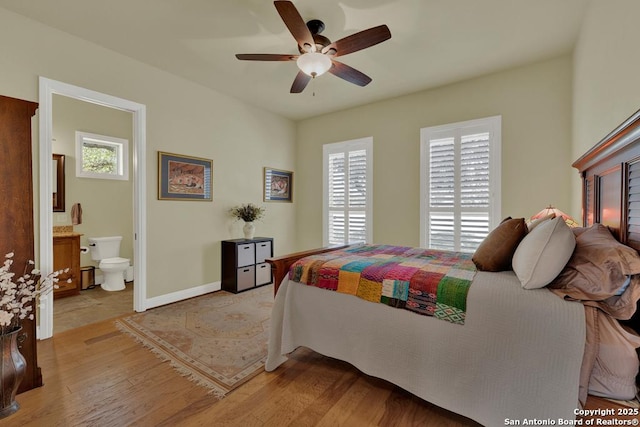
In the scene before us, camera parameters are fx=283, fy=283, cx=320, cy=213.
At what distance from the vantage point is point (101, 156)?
455cm

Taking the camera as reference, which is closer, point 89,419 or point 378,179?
point 89,419

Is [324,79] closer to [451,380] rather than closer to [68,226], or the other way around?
[451,380]

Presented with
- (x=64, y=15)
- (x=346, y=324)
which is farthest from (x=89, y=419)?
(x=64, y=15)

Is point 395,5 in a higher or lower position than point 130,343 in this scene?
higher

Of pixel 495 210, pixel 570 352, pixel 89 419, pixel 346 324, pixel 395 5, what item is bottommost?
pixel 89 419

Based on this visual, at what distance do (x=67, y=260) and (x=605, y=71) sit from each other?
587 centimetres

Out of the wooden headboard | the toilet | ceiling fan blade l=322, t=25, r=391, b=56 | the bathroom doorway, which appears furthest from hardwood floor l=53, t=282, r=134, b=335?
the wooden headboard

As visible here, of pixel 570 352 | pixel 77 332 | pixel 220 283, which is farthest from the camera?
pixel 220 283

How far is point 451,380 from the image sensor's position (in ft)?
4.89

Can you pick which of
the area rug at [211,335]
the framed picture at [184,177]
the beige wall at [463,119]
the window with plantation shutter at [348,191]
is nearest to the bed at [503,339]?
the area rug at [211,335]

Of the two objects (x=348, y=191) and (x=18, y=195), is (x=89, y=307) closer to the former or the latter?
(x=18, y=195)

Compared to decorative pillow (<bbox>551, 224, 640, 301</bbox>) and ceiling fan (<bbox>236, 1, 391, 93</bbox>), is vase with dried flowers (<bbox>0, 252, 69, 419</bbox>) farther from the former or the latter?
decorative pillow (<bbox>551, 224, 640, 301</bbox>)

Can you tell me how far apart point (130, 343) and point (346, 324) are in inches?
79.6

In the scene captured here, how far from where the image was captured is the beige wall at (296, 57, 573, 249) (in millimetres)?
3143
